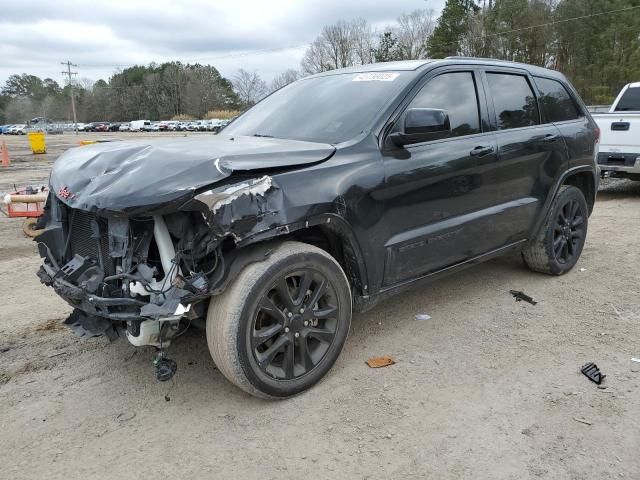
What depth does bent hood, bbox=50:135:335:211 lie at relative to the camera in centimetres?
252

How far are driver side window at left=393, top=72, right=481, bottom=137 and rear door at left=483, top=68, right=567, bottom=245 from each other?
22 cm

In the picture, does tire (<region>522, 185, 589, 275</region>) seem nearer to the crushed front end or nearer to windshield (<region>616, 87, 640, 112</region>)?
the crushed front end

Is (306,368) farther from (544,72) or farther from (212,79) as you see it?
(212,79)

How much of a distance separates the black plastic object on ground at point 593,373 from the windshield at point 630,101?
29.6 ft

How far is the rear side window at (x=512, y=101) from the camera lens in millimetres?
4164

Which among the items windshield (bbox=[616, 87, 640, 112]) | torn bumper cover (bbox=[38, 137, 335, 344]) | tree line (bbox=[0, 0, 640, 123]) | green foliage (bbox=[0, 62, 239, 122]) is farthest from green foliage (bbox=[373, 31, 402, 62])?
torn bumper cover (bbox=[38, 137, 335, 344])

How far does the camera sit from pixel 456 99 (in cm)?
386

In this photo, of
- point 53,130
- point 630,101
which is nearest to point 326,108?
point 630,101

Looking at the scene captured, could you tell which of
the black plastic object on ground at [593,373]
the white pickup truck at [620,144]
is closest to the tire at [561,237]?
the black plastic object on ground at [593,373]

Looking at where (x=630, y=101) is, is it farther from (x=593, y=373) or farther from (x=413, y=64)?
(x=593, y=373)

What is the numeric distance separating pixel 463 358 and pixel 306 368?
110 centimetres

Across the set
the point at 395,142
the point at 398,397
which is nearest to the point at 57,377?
the point at 398,397

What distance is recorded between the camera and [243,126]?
4.15 metres

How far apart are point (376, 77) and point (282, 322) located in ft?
6.23
